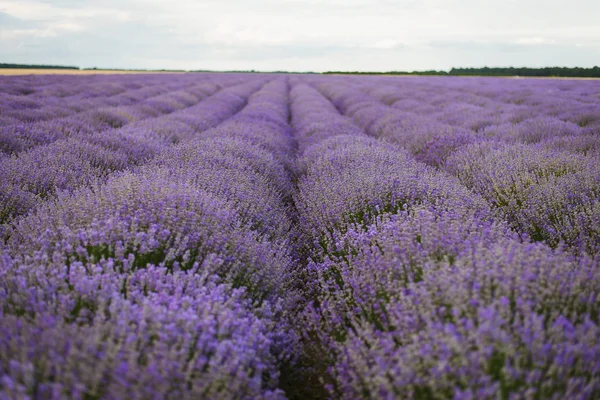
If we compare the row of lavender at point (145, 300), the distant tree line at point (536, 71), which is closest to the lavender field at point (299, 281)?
the row of lavender at point (145, 300)

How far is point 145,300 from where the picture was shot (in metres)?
1.51

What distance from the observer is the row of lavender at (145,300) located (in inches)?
46.6

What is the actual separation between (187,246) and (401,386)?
1323mm

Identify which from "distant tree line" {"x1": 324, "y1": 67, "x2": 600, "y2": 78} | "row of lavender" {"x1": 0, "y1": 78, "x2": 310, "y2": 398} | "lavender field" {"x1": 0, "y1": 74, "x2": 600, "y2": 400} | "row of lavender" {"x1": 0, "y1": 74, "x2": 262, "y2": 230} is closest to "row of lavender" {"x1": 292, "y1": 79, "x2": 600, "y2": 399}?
"lavender field" {"x1": 0, "y1": 74, "x2": 600, "y2": 400}

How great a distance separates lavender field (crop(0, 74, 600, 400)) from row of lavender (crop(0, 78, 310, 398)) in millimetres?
10

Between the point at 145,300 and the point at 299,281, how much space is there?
146 centimetres

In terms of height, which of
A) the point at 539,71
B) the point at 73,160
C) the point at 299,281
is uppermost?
the point at 539,71

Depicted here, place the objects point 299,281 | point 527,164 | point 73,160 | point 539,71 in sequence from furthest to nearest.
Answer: point 539,71, point 73,160, point 527,164, point 299,281

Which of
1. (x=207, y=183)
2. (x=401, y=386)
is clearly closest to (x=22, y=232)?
(x=207, y=183)

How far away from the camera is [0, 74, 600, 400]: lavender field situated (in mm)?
1242

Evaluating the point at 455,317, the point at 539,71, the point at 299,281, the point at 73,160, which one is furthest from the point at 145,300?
the point at 539,71

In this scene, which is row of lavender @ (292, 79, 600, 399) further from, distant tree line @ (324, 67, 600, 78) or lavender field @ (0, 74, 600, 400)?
distant tree line @ (324, 67, 600, 78)

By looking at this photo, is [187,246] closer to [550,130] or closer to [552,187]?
[552,187]

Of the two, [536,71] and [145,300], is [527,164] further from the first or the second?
[536,71]
